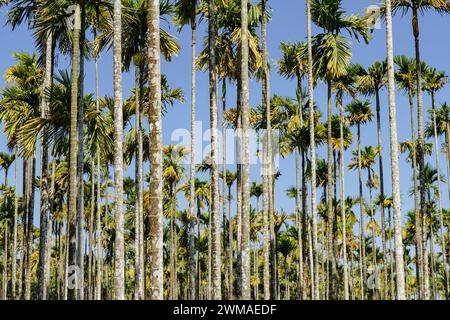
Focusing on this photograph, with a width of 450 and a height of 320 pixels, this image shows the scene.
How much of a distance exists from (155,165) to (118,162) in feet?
21.5

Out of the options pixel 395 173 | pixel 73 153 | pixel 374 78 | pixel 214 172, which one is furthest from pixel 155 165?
pixel 374 78

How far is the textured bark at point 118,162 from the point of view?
19.0 metres

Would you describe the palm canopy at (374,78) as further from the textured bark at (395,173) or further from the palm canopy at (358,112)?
the textured bark at (395,173)

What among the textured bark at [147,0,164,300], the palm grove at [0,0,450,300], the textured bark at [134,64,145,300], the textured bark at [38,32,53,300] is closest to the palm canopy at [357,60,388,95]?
the palm grove at [0,0,450,300]

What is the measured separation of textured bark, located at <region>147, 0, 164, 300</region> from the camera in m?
12.4

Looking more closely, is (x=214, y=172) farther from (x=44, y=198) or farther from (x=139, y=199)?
(x=44, y=198)

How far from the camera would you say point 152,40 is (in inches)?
526

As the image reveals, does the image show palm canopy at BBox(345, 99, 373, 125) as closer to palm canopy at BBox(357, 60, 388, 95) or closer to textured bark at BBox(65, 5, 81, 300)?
palm canopy at BBox(357, 60, 388, 95)

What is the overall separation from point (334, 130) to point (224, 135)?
990 centimetres

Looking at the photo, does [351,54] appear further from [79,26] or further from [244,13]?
[79,26]

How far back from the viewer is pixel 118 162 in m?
19.2
